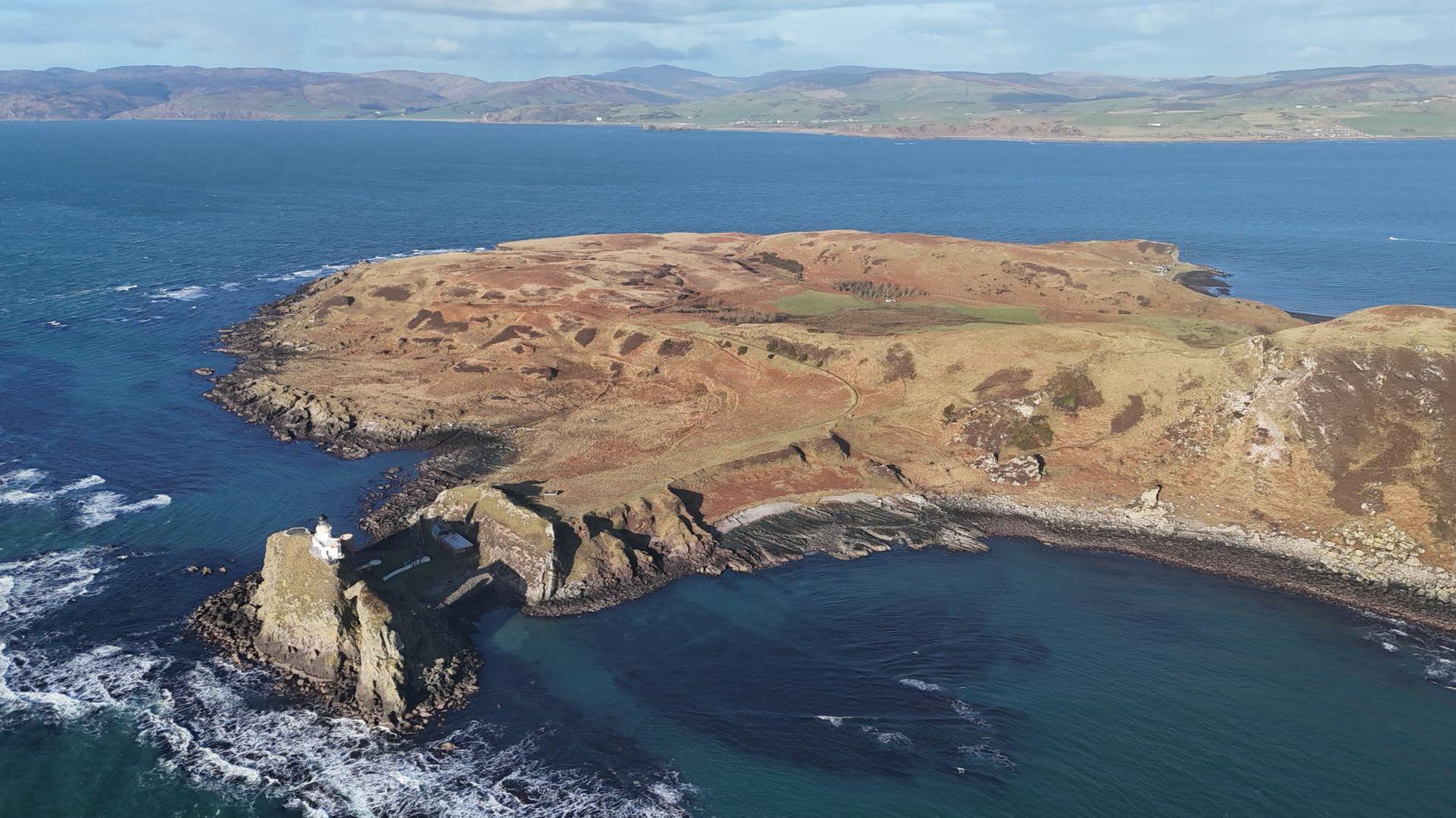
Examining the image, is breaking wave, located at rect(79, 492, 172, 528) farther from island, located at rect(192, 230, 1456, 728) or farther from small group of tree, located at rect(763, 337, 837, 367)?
small group of tree, located at rect(763, 337, 837, 367)

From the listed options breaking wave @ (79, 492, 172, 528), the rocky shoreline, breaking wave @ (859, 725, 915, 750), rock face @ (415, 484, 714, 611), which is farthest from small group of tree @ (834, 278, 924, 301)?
breaking wave @ (79, 492, 172, 528)

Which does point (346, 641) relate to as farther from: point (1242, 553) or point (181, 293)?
point (181, 293)

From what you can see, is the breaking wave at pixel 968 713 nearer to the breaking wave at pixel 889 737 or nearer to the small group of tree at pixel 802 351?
the breaking wave at pixel 889 737

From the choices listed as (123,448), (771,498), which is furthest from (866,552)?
(123,448)

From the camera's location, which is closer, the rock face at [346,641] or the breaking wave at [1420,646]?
the rock face at [346,641]

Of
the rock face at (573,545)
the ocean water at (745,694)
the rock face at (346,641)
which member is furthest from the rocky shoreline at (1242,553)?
the rock face at (346,641)

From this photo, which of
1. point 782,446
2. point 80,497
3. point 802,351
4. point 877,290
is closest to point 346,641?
point 80,497
